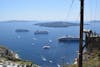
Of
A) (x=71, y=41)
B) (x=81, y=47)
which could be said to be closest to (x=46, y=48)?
(x=71, y=41)

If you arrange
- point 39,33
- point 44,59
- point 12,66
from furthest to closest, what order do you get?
point 39,33, point 44,59, point 12,66

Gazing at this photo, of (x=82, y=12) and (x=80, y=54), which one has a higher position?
(x=82, y=12)

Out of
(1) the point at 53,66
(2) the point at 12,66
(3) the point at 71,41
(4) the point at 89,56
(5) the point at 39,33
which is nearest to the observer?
(4) the point at 89,56

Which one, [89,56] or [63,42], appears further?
[63,42]

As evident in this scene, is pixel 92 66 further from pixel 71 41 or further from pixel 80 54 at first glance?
pixel 71 41

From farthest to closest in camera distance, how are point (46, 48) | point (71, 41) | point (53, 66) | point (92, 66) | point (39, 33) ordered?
point (39, 33) < point (71, 41) < point (46, 48) < point (53, 66) < point (92, 66)

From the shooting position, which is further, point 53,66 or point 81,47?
point 53,66

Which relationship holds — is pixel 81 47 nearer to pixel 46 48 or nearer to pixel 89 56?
pixel 89 56

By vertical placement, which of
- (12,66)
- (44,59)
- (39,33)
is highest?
(12,66)

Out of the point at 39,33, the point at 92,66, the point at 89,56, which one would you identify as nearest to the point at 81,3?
the point at 92,66
